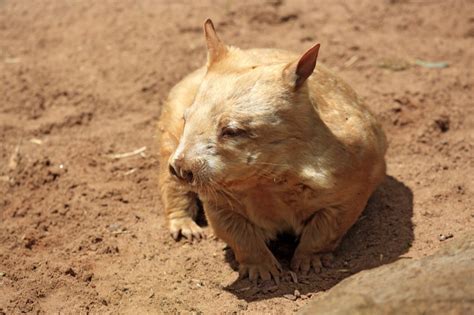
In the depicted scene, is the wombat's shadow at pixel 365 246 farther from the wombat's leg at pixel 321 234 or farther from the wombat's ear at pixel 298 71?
the wombat's ear at pixel 298 71

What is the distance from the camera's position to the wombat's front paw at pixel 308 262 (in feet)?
19.4

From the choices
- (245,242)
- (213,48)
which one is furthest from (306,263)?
(213,48)

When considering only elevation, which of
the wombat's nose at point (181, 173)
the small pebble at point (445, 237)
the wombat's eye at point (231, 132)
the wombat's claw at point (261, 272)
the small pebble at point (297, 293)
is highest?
the wombat's eye at point (231, 132)

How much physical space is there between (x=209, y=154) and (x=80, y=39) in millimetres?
5240

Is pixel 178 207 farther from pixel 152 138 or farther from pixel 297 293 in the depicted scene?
pixel 297 293

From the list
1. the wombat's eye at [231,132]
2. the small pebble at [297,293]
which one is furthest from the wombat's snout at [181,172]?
the small pebble at [297,293]

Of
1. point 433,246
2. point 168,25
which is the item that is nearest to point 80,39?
point 168,25

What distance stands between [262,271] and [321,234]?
0.55m

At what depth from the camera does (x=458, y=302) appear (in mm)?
3906

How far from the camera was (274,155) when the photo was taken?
5348 millimetres

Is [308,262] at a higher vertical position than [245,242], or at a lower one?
lower

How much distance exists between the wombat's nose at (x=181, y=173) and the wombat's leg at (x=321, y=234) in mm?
1206

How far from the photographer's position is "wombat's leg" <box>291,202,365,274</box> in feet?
19.2

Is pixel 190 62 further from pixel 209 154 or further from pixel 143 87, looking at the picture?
pixel 209 154
